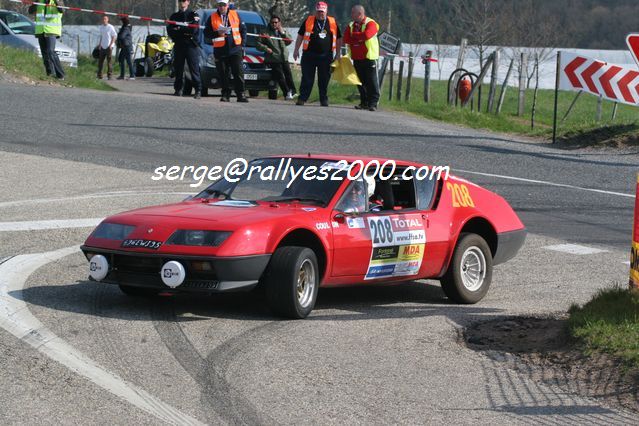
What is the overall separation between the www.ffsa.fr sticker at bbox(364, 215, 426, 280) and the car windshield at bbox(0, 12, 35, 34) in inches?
982

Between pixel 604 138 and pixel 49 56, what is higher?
pixel 49 56

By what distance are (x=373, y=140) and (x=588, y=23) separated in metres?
48.5

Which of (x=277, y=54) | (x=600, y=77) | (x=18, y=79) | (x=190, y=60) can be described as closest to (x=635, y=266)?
(x=600, y=77)

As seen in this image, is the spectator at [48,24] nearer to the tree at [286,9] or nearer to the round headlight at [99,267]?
the round headlight at [99,267]

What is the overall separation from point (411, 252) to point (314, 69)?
1490cm

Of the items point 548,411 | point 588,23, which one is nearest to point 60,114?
point 548,411

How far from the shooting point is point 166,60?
3728 cm

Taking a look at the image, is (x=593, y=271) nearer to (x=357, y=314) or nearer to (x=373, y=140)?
(x=357, y=314)

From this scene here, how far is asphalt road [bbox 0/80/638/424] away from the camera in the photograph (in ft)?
19.4

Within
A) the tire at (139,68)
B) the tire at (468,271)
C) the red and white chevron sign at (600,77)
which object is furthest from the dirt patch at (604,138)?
the tire at (139,68)

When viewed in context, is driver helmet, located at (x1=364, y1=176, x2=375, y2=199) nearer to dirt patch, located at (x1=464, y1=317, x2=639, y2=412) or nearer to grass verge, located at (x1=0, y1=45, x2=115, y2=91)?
dirt patch, located at (x1=464, y1=317, x2=639, y2=412)

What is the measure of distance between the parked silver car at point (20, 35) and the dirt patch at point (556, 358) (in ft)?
80.1

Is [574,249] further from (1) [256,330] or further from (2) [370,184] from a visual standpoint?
(1) [256,330]

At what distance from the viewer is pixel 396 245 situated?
8727mm
